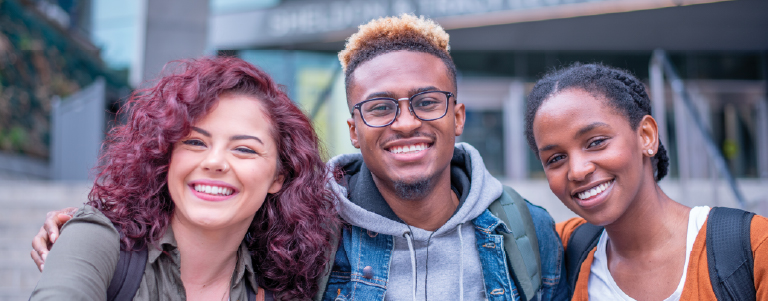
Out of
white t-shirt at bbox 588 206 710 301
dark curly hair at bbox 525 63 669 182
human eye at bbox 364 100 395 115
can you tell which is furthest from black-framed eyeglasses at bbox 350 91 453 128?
white t-shirt at bbox 588 206 710 301

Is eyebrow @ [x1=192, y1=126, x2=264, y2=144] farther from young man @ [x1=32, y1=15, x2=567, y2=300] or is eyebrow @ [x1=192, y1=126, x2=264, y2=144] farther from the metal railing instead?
the metal railing

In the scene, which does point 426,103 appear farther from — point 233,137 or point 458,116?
point 233,137

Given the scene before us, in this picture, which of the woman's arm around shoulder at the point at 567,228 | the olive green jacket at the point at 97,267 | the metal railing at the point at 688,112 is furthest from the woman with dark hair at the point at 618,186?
the metal railing at the point at 688,112

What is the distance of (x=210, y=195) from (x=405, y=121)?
0.96 metres

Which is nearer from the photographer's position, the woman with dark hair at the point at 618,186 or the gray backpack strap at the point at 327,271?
the woman with dark hair at the point at 618,186

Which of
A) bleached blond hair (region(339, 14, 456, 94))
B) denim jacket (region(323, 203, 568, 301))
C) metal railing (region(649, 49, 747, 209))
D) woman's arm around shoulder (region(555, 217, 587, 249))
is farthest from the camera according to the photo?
metal railing (region(649, 49, 747, 209))

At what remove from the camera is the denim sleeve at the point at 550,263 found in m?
2.65

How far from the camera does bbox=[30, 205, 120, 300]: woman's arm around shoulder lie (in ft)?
5.65

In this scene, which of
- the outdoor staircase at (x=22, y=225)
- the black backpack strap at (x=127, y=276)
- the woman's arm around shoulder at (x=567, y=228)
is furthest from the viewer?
the outdoor staircase at (x=22, y=225)

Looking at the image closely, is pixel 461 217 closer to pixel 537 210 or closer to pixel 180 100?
pixel 537 210

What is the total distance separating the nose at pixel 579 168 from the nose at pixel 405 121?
722 mm

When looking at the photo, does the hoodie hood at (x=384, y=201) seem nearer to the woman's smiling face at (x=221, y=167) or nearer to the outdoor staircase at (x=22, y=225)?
the woman's smiling face at (x=221, y=167)

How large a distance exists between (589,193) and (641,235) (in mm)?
313

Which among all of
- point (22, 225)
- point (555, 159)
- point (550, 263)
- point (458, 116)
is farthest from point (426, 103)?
point (22, 225)
